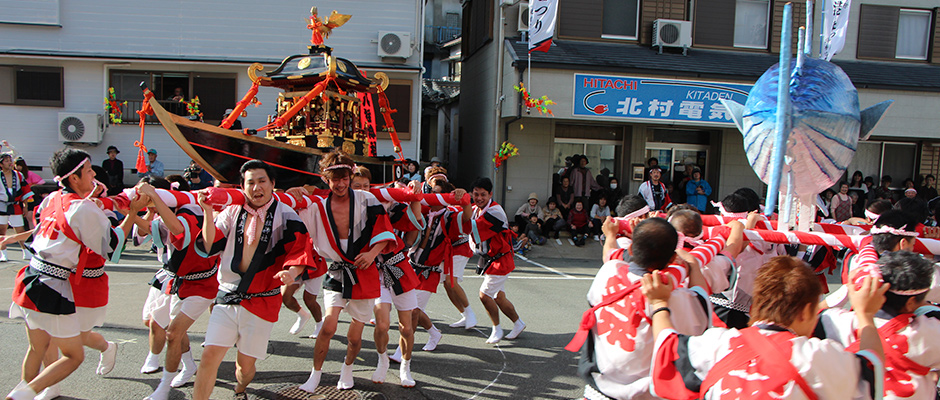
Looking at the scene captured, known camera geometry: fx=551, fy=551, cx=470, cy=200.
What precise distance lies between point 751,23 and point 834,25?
11.3m

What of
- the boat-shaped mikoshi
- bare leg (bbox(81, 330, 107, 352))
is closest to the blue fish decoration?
bare leg (bbox(81, 330, 107, 352))

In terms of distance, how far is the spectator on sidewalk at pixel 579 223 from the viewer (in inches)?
464

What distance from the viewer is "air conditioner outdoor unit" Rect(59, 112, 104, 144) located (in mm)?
12336

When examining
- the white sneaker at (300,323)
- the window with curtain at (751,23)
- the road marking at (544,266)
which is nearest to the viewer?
the white sneaker at (300,323)

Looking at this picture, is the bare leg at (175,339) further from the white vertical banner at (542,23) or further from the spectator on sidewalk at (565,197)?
the spectator on sidewalk at (565,197)

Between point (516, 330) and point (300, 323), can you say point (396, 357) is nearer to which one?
point (300, 323)

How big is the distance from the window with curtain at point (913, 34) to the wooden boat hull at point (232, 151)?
15.2 m

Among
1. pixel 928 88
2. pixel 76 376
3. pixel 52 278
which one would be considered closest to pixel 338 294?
pixel 52 278

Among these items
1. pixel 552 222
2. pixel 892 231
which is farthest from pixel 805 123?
pixel 552 222

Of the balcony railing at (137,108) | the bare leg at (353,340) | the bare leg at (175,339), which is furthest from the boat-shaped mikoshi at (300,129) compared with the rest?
the balcony railing at (137,108)

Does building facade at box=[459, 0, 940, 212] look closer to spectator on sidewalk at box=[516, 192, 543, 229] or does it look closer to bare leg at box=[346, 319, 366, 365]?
spectator on sidewalk at box=[516, 192, 543, 229]

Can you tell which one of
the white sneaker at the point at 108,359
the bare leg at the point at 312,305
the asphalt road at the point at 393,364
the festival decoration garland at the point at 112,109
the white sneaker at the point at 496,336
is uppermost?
the festival decoration garland at the point at 112,109

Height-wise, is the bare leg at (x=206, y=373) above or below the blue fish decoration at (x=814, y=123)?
below

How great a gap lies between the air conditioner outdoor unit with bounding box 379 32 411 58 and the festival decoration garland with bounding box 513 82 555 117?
3.05m
